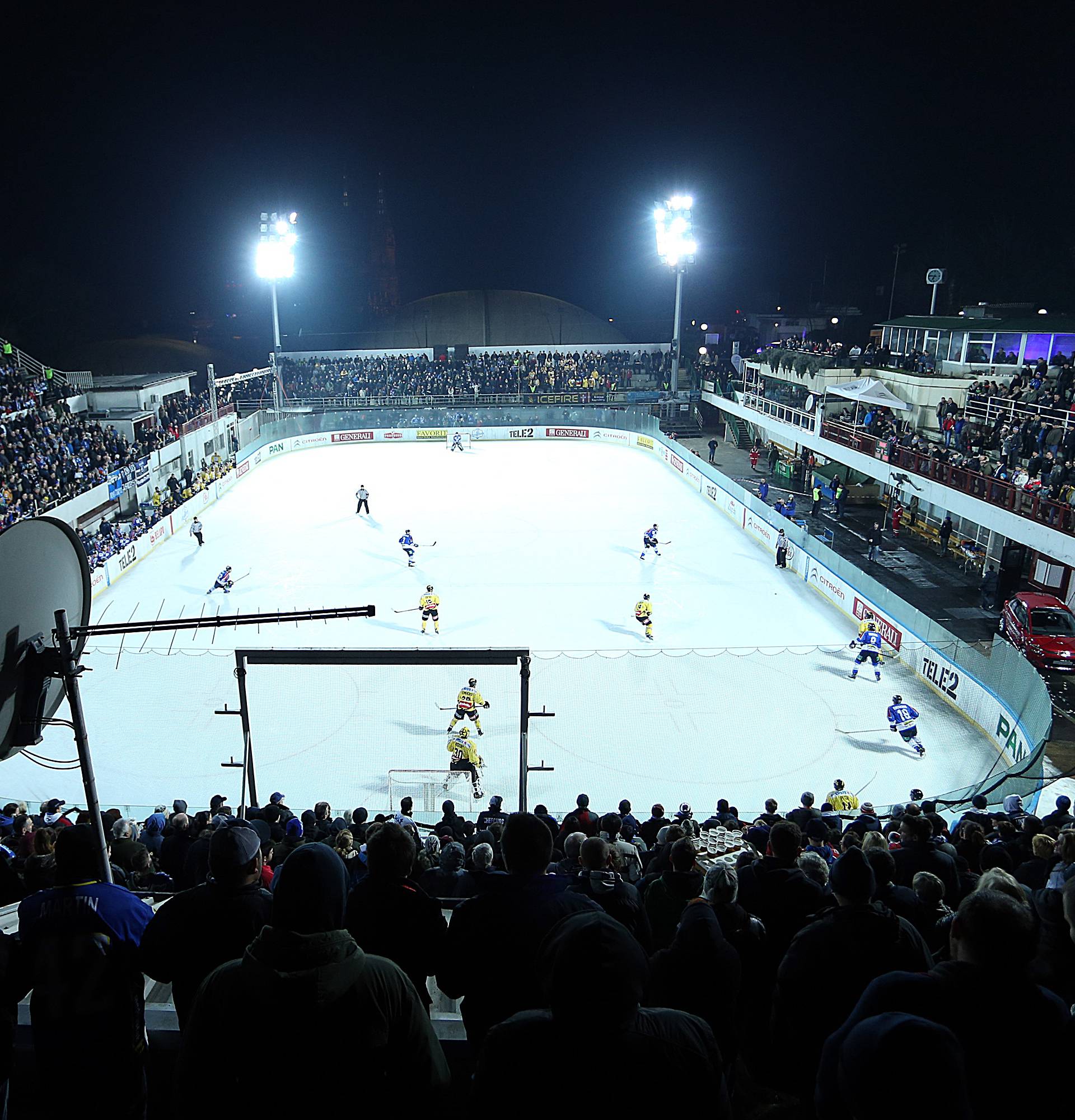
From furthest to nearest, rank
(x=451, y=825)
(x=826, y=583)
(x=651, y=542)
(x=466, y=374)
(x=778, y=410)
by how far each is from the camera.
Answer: (x=466, y=374) < (x=778, y=410) < (x=651, y=542) < (x=826, y=583) < (x=451, y=825)

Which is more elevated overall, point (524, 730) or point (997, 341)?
point (997, 341)

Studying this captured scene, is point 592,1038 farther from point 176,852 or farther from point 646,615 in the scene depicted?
point 646,615

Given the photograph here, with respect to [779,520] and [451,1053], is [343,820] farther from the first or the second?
[779,520]

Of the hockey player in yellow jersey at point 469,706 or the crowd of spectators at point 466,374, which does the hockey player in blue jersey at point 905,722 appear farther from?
the crowd of spectators at point 466,374

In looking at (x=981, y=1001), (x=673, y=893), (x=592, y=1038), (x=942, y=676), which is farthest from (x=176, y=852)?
(x=942, y=676)

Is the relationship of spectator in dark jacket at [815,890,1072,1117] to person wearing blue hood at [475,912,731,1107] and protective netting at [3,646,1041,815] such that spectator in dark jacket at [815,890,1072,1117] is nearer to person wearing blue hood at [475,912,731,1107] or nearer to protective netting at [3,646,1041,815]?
person wearing blue hood at [475,912,731,1107]

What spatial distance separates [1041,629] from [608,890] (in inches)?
618

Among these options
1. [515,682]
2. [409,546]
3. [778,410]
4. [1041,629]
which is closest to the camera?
[515,682]

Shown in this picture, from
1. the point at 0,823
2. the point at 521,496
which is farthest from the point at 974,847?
the point at 521,496

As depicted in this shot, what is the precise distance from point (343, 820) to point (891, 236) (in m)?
71.9

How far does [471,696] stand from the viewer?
39.5ft

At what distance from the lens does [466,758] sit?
1120 cm

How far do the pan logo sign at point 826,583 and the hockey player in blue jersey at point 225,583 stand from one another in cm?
1402

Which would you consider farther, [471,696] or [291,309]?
[291,309]
